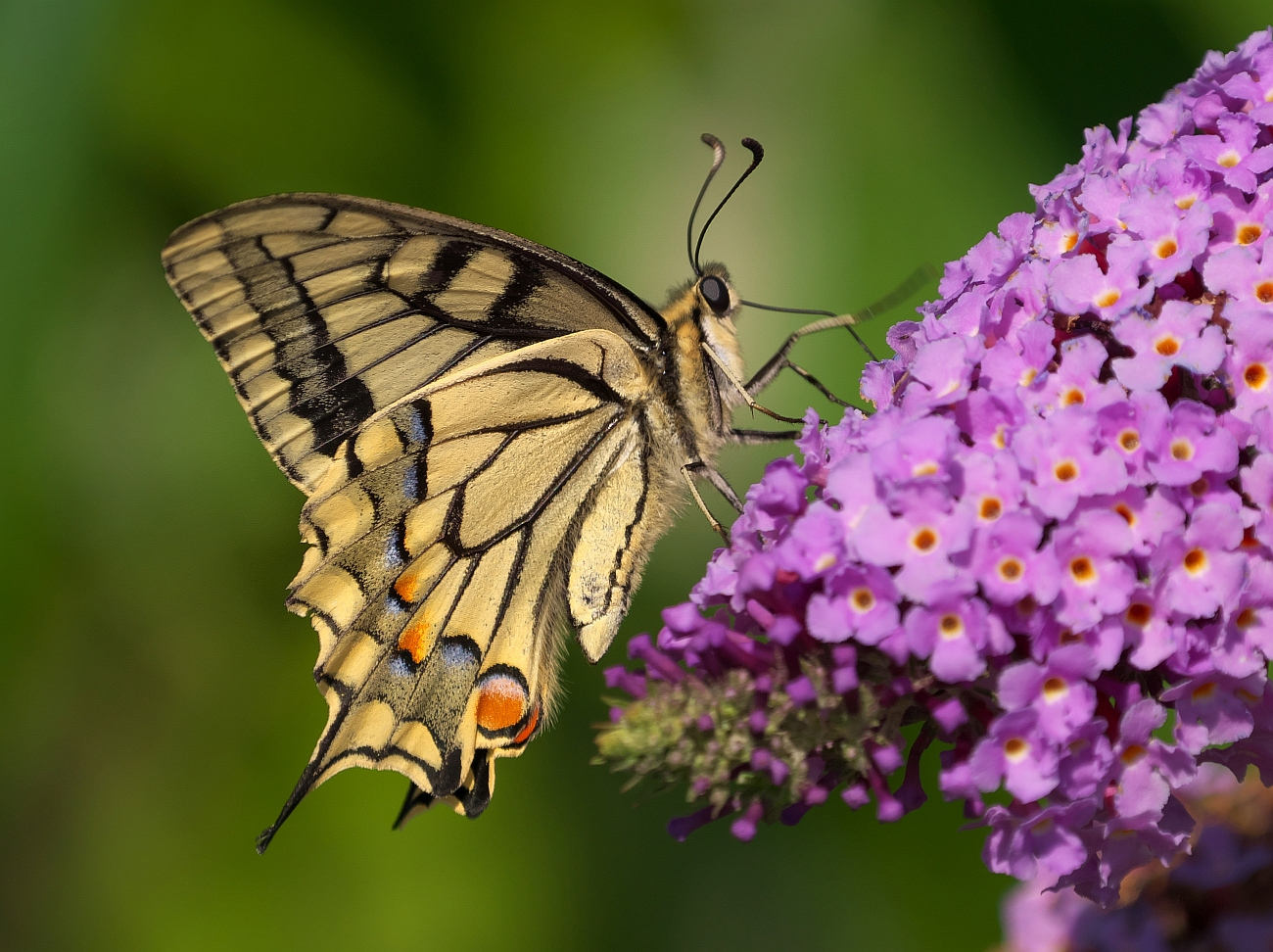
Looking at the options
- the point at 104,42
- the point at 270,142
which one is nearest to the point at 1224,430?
the point at 270,142

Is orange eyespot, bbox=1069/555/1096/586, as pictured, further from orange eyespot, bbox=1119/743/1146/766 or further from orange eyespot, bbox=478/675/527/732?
orange eyespot, bbox=478/675/527/732

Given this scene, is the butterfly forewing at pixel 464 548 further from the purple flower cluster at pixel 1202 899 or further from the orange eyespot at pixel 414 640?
the purple flower cluster at pixel 1202 899

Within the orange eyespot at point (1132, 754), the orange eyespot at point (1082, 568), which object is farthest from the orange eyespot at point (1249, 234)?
the orange eyespot at point (1132, 754)

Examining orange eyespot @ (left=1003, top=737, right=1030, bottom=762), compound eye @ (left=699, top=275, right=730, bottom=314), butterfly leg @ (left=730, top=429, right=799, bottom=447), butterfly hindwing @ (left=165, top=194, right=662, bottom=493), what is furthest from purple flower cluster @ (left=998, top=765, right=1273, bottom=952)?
butterfly hindwing @ (left=165, top=194, right=662, bottom=493)

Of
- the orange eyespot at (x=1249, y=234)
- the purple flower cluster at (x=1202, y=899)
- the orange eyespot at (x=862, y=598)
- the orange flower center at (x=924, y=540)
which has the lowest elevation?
the purple flower cluster at (x=1202, y=899)

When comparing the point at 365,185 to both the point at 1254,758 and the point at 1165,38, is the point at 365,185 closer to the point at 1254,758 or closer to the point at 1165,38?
the point at 1165,38

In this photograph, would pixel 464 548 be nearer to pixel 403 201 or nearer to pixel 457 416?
pixel 457 416
